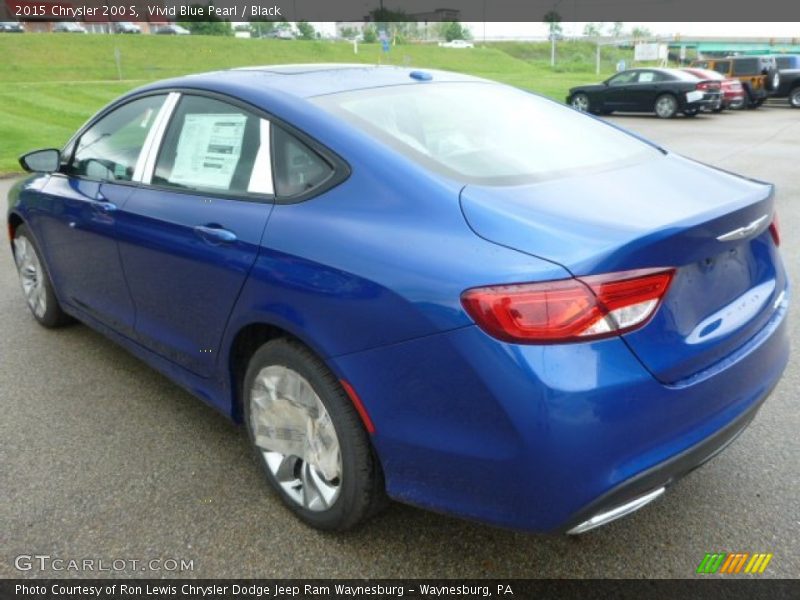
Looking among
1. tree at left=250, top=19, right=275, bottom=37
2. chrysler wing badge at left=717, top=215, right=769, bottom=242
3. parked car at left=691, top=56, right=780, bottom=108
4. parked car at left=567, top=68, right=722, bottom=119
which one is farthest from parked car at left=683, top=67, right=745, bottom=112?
tree at left=250, top=19, right=275, bottom=37

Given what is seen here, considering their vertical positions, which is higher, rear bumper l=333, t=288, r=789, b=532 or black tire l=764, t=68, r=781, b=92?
rear bumper l=333, t=288, r=789, b=532

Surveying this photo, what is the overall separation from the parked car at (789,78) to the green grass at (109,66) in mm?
7612

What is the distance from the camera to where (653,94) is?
834 inches

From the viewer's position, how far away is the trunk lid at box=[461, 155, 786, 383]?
74.2 inches

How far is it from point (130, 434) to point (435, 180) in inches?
77.6

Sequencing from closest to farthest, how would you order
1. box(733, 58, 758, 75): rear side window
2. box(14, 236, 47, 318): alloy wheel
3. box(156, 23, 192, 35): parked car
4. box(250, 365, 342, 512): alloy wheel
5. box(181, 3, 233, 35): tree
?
1. box(250, 365, 342, 512): alloy wheel
2. box(14, 236, 47, 318): alloy wheel
3. box(733, 58, 758, 75): rear side window
4. box(156, 23, 192, 35): parked car
5. box(181, 3, 233, 35): tree

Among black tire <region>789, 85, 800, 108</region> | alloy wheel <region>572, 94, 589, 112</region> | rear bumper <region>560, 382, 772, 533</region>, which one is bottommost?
black tire <region>789, 85, 800, 108</region>

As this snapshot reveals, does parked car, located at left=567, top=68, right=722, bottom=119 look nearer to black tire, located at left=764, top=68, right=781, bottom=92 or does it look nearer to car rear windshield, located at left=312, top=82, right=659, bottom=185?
black tire, located at left=764, top=68, right=781, bottom=92

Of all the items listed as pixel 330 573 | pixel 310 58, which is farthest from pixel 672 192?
pixel 310 58

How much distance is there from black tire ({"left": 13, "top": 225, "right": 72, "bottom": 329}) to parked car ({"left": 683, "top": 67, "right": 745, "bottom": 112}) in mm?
20665

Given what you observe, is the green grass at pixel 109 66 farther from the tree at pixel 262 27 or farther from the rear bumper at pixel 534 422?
the tree at pixel 262 27

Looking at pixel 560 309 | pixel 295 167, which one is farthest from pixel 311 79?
pixel 560 309

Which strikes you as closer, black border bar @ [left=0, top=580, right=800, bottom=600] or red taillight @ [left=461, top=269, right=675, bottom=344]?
red taillight @ [left=461, top=269, right=675, bottom=344]

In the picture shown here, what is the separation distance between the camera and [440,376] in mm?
1952
